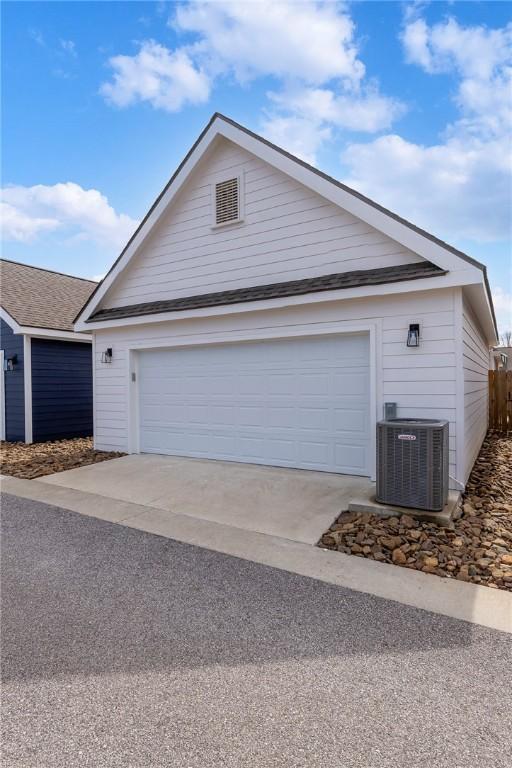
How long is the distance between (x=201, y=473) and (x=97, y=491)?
1657 millimetres

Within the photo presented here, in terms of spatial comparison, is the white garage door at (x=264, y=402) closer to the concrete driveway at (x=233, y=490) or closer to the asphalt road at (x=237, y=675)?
the concrete driveway at (x=233, y=490)

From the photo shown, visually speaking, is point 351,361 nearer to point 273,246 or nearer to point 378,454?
point 378,454

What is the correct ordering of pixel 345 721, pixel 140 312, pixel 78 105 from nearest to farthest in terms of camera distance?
pixel 345 721 → pixel 140 312 → pixel 78 105

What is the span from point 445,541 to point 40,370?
1085 centimetres

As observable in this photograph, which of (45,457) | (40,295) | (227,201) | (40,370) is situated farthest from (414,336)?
(40,295)

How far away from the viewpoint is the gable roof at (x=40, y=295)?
11312mm

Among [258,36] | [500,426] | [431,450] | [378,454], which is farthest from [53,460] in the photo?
[500,426]

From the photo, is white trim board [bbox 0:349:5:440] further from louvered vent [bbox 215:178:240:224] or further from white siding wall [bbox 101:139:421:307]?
louvered vent [bbox 215:178:240:224]

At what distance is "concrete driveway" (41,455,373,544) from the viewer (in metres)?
4.71

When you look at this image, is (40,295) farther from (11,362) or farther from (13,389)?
(13,389)

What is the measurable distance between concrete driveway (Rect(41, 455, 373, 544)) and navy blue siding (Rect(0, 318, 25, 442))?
4.92m

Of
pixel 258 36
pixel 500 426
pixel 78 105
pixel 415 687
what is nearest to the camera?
Result: pixel 415 687

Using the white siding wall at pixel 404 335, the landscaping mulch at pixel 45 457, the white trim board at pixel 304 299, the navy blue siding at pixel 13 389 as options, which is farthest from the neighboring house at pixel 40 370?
the white siding wall at pixel 404 335

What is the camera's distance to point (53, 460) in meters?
8.42
